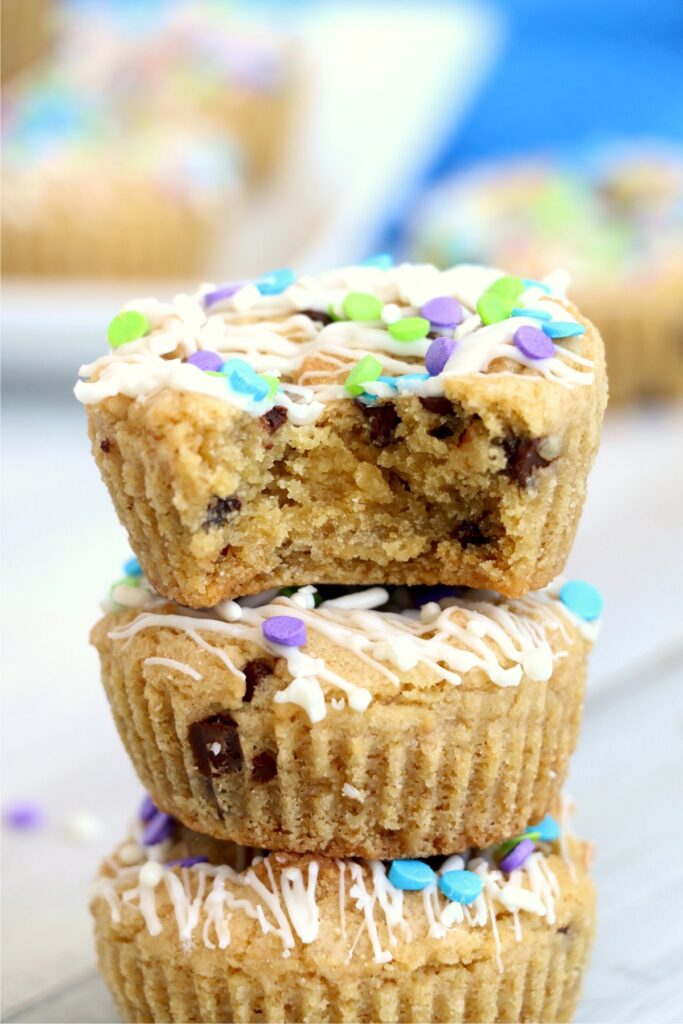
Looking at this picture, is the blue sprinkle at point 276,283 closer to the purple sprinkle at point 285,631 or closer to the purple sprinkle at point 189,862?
the purple sprinkle at point 285,631

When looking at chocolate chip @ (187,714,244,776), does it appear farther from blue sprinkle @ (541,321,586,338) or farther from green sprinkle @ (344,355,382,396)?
blue sprinkle @ (541,321,586,338)

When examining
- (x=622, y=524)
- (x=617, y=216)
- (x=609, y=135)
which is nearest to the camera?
(x=622, y=524)

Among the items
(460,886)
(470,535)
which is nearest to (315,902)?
(460,886)

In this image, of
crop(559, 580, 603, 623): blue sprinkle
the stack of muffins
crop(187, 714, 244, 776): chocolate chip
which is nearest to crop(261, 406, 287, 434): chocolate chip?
the stack of muffins

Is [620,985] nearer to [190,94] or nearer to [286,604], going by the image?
[286,604]

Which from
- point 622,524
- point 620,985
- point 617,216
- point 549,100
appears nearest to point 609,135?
point 549,100
